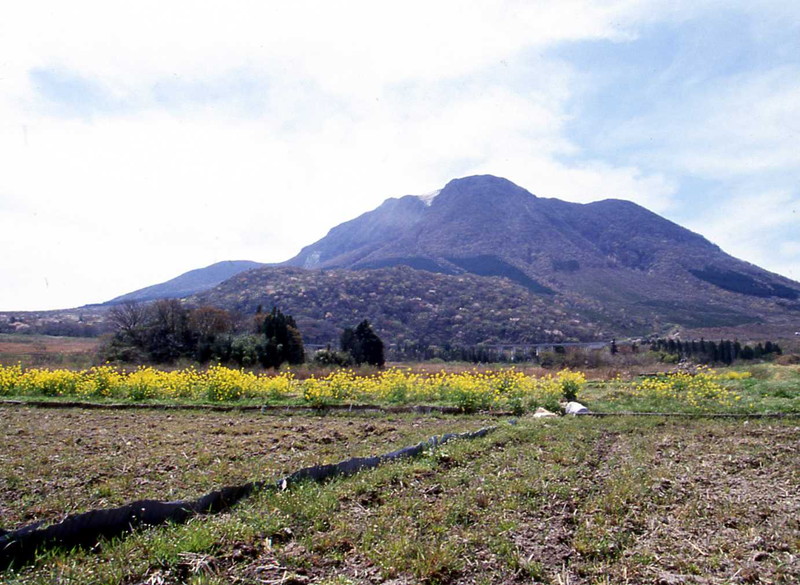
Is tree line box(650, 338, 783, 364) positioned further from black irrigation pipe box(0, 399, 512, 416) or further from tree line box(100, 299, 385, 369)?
black irrigation pipe box(0, 399, 512, 416)

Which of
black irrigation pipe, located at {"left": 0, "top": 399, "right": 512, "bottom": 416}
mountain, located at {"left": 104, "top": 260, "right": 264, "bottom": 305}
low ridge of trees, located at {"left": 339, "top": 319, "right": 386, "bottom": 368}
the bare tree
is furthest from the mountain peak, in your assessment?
black irrigation pipe, located at {"left": 0, "top": 399, "right": 512, "bottom": 416}

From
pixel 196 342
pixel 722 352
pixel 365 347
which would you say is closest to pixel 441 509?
pixel 365 347

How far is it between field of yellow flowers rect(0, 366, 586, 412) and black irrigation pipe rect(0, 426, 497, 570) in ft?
34.1

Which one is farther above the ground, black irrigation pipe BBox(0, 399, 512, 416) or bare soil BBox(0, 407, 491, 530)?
bare soil BBox(0, 407, 491, 530)

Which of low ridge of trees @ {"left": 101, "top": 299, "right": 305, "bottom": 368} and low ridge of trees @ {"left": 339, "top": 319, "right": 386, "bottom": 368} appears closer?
low ridge of trees @ {"left": 101, "top": 299, "right": 305, "bottom": 368}

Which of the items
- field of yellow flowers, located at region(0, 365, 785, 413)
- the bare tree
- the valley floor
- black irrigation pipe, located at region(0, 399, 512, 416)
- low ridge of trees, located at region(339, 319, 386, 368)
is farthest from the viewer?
the bare tree

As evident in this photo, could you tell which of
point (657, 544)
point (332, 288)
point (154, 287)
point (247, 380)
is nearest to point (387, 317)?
point (332, 288)

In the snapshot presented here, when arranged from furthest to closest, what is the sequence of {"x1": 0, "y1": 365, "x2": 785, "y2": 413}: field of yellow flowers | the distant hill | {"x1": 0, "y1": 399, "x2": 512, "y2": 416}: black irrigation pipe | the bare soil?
the distant hill < {"x1": 0, "y1": 365, "x2": 785, "y2": 413}: field of yellow flowers < {"x1": 0, "y1": 399, "x2": 512, "y2": 416}: black irrigation pipe < the bare soil

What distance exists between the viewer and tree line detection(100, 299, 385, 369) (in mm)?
32188

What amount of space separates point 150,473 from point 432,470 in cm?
364

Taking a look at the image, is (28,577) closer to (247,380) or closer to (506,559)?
(506,559)

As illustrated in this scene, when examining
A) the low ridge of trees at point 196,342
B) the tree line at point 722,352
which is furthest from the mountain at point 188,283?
the tree line at point 722,352

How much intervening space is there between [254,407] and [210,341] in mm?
19549

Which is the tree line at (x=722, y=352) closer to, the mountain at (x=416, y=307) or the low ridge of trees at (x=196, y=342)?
the mountain at (x=416, y=307)
